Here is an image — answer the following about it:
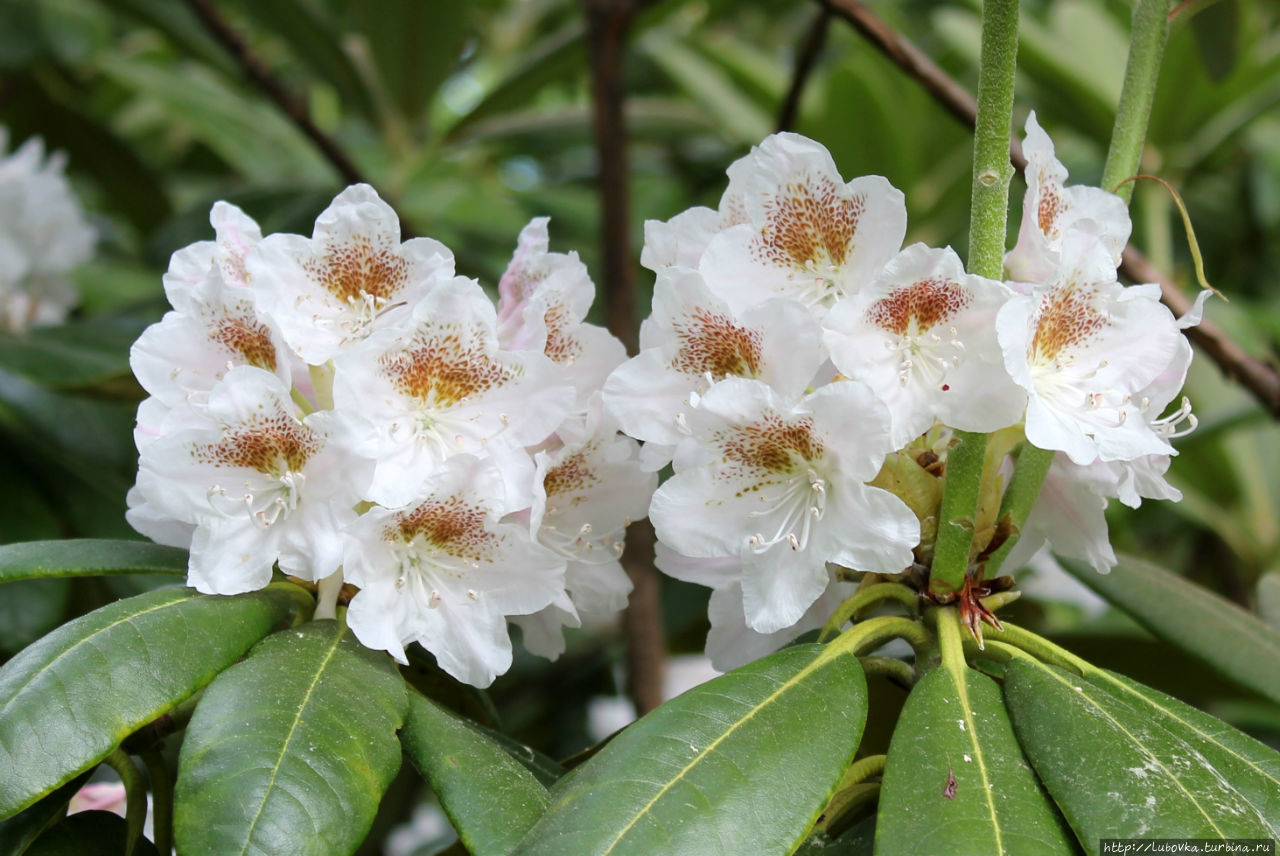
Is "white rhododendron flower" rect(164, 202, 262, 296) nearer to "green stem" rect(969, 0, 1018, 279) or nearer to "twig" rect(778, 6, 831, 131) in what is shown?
"green stem" rect(969, 0, 1018, 279)

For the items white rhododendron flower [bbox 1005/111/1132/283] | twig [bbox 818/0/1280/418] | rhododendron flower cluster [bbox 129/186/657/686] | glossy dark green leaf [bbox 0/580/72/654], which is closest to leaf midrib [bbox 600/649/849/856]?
rhododendron flower cluster [bbox 129/186/657/686]

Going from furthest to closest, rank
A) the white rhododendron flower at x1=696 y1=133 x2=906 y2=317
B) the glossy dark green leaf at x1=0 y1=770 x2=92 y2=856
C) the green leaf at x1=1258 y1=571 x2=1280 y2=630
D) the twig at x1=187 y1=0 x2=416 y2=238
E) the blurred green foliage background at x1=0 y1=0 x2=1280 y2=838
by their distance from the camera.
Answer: the twig at x1=187 y1=0 x2=416 y2=238, the blurred green foliage background at x1=0 y1=0 x2=1280 y2=838, the green leaf at x1=1258 y1=571 x2=1280 y2=630, the white rhododendron flower at x1=696 y1=133 x2=906 y2=317, the glossy dark green leaf at x1=0 y1=770 x2=92 y2=856

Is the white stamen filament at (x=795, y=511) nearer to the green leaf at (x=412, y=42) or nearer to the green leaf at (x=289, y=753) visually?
the green leaf at (x=289, y=753)

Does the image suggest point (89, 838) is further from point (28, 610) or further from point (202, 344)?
point (28, 610)

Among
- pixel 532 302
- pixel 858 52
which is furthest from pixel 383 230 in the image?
pixel 858 52

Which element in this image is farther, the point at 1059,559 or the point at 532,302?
the point at 1059,559

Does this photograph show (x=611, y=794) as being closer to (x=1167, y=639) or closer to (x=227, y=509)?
(x=227, y=509)

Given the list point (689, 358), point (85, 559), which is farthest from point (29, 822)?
point (689, 358)
